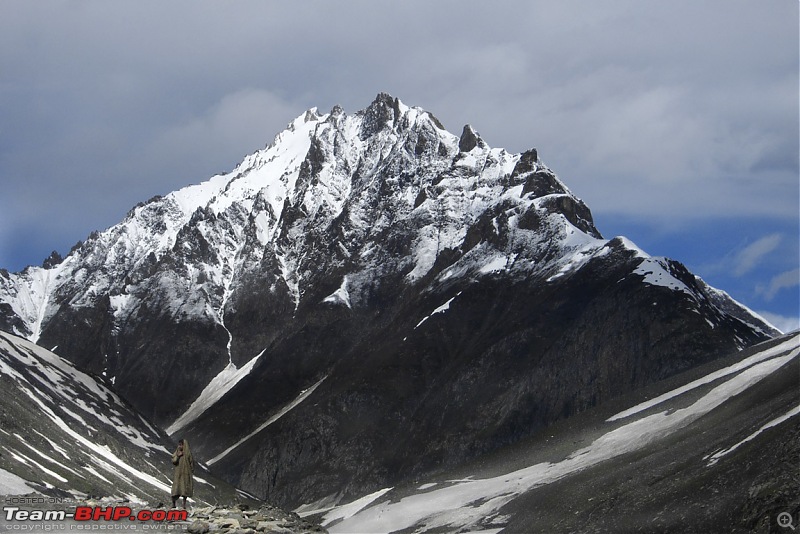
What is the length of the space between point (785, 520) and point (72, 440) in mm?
95776

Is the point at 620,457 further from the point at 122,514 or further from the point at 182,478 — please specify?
the point at 122,514

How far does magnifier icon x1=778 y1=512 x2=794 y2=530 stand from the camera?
140 feet

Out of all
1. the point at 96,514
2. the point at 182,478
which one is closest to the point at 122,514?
the point at 96,514

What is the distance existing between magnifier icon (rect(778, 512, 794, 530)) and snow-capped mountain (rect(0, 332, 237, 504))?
4056 centimetres

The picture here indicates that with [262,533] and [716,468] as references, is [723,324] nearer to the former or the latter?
[716,468]

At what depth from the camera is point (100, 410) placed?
156500 millimetres

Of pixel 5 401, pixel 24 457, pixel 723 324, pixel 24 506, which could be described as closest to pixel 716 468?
pixel 24 506

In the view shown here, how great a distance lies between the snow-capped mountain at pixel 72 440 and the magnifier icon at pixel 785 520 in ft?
133

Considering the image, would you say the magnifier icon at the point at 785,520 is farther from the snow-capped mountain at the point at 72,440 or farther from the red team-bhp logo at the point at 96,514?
the snow-capped mountain at the point at 72,440

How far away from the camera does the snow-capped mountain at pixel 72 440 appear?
Result: 8669cm

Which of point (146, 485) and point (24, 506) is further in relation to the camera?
point (146, 485)

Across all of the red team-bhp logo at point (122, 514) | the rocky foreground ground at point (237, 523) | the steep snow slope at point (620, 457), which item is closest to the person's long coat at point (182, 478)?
the rocky foreground ground at point (237, 523)

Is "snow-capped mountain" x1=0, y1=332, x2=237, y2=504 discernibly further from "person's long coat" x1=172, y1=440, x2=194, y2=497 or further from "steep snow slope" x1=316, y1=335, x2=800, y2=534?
"steep snow slope" x1=316, y1=335, x2=800, y2=534

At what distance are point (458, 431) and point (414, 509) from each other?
8971cm
